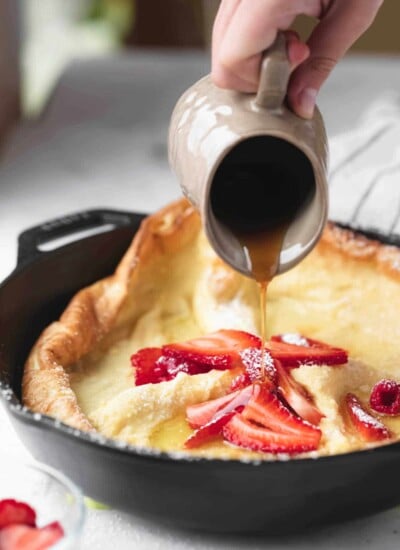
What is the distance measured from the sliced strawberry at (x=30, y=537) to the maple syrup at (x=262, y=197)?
0.52 metres

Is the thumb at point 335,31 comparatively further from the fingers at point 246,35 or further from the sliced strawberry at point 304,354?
the sliced strawberry at point 304,354

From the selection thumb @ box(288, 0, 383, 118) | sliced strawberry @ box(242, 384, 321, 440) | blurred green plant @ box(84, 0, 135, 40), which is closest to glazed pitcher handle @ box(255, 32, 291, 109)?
thumb @ box(288, 0, 383, 118)

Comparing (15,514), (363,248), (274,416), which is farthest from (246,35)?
(363,248)

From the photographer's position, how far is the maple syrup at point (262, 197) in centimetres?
161

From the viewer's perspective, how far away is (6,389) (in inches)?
62.3

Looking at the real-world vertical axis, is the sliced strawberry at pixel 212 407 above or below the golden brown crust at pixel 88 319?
above

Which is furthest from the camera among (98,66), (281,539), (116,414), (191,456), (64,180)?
(98,66)

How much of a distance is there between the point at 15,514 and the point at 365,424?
58cm

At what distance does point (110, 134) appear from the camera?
3404 mm

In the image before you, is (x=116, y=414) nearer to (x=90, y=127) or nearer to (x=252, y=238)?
(x=252, y=238)

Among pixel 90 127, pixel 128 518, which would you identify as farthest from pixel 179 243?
pixel 90 127

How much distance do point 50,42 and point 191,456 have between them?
132 inches

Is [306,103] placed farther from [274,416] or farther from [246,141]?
[274,416]

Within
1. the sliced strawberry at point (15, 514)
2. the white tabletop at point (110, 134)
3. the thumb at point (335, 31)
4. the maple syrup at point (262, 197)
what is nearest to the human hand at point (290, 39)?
the thumb at point (335, 31)
